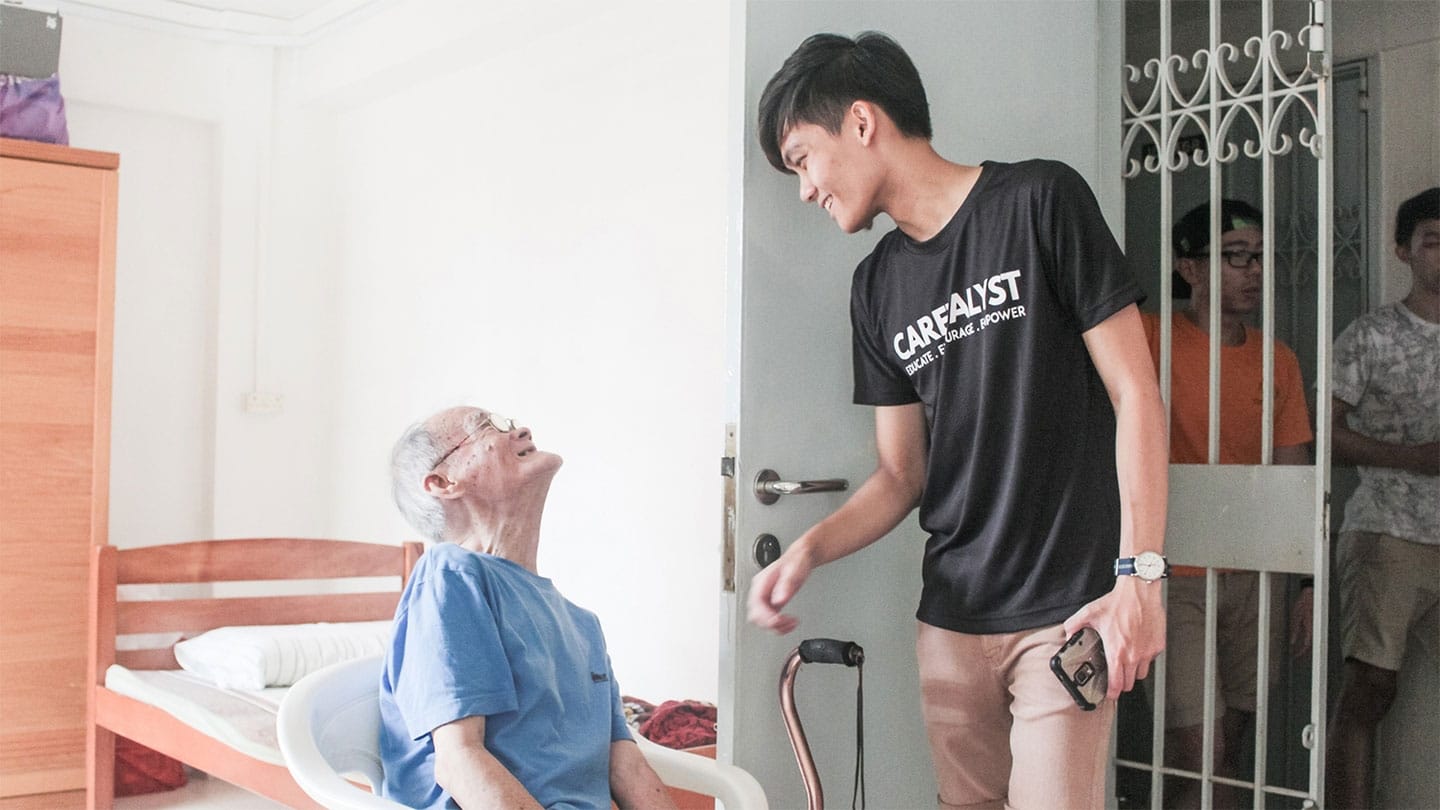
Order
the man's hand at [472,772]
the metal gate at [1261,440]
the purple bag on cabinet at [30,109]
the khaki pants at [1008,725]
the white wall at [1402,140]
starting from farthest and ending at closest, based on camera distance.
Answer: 1. the purple bag on cabinet at [30,109]
2. the white wall at [1402,140]
3. the metal gate at [1261,440]
4. the khaki pants at [1008,725]
5. the man's hand at [472,772]

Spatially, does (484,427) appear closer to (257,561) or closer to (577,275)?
(577,275)

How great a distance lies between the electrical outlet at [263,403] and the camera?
179 inches

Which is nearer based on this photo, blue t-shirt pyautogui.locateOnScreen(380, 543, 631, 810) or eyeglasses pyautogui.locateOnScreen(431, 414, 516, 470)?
blue t-shirt pyautogui.locateOnScreen(380, 543, 631, 810)

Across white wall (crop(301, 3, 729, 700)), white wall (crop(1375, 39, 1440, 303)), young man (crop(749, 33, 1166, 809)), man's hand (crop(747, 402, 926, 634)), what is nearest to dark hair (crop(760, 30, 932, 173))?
young man (crop(749, 33, 1166, 809))

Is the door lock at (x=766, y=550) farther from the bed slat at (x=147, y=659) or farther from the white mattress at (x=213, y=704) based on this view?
the bed slat at (x=147, y=659)

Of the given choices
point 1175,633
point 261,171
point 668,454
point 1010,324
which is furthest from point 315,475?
point 1010,324

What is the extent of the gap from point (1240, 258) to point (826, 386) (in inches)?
42.7

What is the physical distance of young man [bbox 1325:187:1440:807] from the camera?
121 inches

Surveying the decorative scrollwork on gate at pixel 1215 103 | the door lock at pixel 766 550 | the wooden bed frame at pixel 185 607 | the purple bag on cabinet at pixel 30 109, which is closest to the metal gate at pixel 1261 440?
the decorative scrollwork on gate at pixel 1215 103

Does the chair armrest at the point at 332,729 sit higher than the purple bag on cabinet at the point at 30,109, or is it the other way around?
the purple bag on cabinet at the point at 30,109

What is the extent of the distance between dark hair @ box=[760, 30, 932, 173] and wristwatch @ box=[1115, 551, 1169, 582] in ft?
2.21

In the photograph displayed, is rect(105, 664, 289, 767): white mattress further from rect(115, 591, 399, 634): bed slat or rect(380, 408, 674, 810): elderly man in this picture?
rect(380, 408, 674, 810): elderly man

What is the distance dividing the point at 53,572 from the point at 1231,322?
307 centimetres

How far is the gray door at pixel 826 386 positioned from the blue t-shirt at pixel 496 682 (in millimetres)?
266
